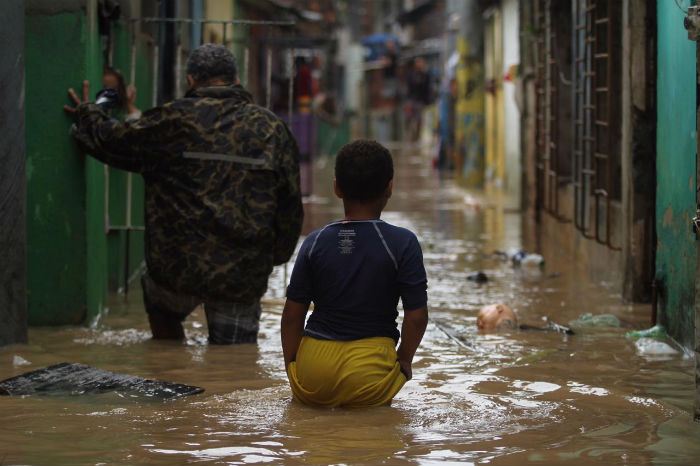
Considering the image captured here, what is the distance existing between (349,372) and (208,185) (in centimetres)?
214

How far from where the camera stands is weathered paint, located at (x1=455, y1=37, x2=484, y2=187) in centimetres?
2661

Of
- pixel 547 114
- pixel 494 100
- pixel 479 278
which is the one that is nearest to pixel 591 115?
pixel 479 278

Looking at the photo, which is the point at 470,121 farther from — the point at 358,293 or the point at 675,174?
the point at 358,293

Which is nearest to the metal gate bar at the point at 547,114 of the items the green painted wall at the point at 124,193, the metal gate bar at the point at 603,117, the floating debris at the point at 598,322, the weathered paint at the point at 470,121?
the metal gate bar at the point at 603,117

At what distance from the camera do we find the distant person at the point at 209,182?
7.04 meters

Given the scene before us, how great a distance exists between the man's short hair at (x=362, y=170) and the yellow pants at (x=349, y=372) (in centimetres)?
61

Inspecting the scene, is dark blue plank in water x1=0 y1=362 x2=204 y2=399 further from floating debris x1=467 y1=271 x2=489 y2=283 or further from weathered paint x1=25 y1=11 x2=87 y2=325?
floating debris x1=467 y1=271 x2=489 y2=283

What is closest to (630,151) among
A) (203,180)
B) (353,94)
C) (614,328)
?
(614,328)

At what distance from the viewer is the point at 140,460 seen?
452cm

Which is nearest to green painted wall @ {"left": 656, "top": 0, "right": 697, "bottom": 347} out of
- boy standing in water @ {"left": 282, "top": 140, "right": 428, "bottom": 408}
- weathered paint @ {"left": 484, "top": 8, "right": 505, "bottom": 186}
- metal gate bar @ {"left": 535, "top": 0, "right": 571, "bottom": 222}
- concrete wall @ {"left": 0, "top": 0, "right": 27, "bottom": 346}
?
boy standing in water @ {"left": 282, "top": 140, "right": 428, "bottom": 408}

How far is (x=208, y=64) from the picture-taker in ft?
23.7

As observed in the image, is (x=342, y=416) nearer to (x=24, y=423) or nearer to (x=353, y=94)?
(x=24, y=423)

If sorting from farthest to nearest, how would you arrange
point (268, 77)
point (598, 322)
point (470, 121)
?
1. point (470, 121)
2. point (268, 77)
3. point (598, 322)

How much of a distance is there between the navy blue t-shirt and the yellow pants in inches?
1.9
